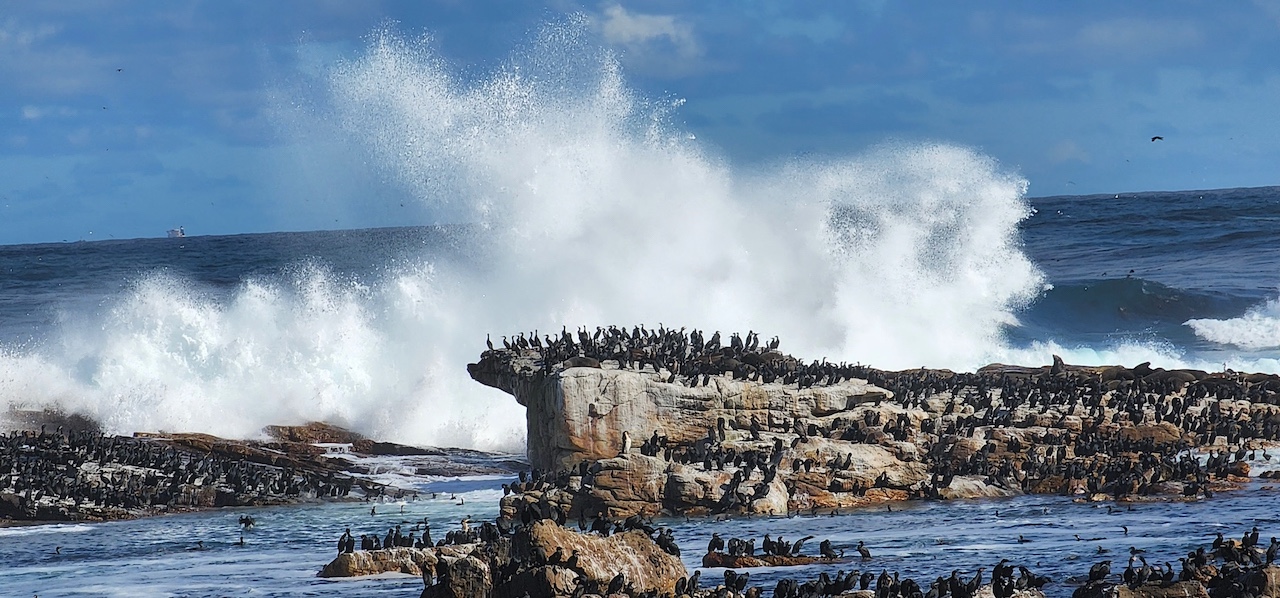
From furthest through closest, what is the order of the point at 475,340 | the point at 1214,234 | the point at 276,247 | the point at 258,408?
the point at 276,247
the point at 1214,234
the point at 475,340
the point at 258,408

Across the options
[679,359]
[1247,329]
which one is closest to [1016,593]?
[679,359]

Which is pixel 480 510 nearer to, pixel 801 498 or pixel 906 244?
pixel 801 498

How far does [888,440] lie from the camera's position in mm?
26125

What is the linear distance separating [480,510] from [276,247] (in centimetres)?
7700

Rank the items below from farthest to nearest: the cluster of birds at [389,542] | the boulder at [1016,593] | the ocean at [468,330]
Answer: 1. the ocean at [468,330]
2. the cluster of birds at [389,542]
3. the boulder at [1016,593]

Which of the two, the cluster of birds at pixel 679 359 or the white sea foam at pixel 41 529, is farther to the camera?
the cluster of birds at pixel 679 359

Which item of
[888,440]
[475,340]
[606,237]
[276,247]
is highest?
[276,247]

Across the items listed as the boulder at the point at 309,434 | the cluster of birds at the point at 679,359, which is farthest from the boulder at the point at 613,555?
the boulder at the point at 309,434

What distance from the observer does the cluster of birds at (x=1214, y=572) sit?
15008 mm

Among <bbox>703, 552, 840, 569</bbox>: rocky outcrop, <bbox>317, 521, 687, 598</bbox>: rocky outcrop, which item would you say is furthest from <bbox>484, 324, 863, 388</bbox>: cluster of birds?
<bbox>317, 521, 687, 598</bbox>: rocky outcrop

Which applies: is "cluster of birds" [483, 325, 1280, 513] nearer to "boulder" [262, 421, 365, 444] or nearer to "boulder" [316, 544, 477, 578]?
"boulder" [316, 544, 477, 578]

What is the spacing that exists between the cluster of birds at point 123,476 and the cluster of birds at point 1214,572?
16.0 m

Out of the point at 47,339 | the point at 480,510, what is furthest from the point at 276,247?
the point at 480,510

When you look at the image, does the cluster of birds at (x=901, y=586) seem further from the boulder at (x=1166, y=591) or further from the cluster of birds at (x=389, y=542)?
the cluster of birds at (x=389, y=542)
